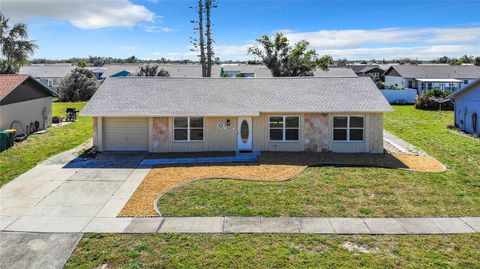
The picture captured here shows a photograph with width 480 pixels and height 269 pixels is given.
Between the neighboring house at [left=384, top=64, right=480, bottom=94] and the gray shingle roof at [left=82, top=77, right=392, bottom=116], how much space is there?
35.6 metres

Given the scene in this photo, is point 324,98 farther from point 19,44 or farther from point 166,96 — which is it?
point 19,44

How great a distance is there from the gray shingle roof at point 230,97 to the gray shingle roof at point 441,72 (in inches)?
1522

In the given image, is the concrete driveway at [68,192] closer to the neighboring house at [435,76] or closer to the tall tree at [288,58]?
the tall tree at [288,58]

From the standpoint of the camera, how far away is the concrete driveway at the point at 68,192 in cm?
1170

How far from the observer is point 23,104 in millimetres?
24641

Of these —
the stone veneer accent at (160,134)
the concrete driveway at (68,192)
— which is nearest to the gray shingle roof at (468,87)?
the stone veneer accent at (160,134)

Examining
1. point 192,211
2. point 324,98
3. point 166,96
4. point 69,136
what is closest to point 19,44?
point 69,136

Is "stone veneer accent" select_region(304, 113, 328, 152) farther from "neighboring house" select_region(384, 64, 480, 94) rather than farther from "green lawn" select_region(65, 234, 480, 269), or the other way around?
"neighboring house" select_region(384, 64, 480, 94)

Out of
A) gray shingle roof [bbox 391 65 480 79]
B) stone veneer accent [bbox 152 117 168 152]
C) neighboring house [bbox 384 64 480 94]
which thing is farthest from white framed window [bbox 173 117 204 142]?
gray shingle roof [bbox 391 65 480 79]

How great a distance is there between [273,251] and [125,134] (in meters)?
13.3

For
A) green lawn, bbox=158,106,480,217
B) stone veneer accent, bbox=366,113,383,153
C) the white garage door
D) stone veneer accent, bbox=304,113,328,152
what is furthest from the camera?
the white garage door

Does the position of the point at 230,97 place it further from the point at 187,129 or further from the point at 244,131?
the point at 187,129

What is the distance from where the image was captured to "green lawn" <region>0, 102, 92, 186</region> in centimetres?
1744

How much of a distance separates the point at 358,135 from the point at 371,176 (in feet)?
14.9
